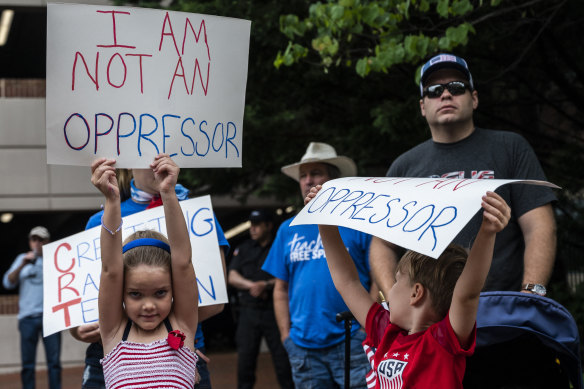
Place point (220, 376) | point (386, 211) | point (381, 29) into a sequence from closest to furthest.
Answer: point (386, 211)
point (381, 29)
point (220, 376)

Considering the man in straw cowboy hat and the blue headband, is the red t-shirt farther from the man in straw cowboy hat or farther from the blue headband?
the man in straw cowboy hat

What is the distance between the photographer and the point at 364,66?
239 inches

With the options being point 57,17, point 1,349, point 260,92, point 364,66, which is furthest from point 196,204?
point 1,349

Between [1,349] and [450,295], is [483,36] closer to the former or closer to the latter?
[450,295]

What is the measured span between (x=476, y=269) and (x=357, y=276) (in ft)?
2.69

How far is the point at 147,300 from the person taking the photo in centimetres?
303

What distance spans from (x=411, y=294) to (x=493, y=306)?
41cm

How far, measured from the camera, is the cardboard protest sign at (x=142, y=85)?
3.09 m

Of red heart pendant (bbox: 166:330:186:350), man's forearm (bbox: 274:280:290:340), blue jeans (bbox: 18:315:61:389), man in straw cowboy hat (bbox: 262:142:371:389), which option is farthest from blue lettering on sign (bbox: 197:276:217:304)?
blue jeans (bbox: 18:315:61:389)

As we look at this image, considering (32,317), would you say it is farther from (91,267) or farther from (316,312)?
(91,267)

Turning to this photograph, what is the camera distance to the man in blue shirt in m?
9.39

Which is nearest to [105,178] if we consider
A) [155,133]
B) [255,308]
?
[155,133]

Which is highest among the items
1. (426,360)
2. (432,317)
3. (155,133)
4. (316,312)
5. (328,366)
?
(155,133)

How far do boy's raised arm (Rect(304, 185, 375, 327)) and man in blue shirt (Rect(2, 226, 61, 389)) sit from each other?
7044 millimetres
